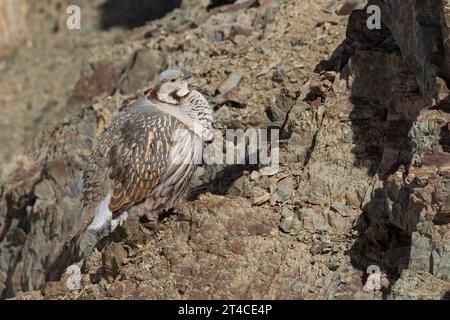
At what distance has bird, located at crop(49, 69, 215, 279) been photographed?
1173cm

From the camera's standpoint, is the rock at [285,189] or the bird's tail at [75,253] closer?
the rock at [285,189]

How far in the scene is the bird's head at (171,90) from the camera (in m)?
12.2

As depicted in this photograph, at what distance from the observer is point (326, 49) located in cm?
1442

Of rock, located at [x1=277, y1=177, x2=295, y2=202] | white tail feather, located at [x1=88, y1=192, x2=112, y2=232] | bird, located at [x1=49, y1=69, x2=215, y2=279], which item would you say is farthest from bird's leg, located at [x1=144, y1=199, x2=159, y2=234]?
rock, located at [x1=277, y1=177, x2=295, y2=202]

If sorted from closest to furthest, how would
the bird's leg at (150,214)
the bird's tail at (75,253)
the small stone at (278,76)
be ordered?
1. the bird's leg at (150,214)
2. the bird's tail at (75,253)
3. the small stone at (278,76)

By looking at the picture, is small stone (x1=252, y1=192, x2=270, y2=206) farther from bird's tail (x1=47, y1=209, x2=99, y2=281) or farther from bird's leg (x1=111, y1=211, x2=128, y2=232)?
bird's tail (x1=47, y1=209, x2=99, y2=281)

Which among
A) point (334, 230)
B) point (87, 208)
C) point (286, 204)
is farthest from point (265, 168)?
point (87, 208)

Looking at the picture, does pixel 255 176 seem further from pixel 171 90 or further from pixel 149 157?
pixel 171 90

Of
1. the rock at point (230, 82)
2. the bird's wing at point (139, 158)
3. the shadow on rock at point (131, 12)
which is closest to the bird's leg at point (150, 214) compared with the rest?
the bird's wing at point (139, 158)

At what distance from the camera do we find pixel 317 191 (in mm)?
11023

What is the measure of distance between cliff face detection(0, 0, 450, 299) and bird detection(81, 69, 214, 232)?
34cm

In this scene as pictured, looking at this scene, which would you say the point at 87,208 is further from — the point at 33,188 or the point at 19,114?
the point at 19,114

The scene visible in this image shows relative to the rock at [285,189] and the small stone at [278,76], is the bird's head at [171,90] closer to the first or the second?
the rock at [285,189]

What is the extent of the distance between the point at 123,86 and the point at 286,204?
816cm
